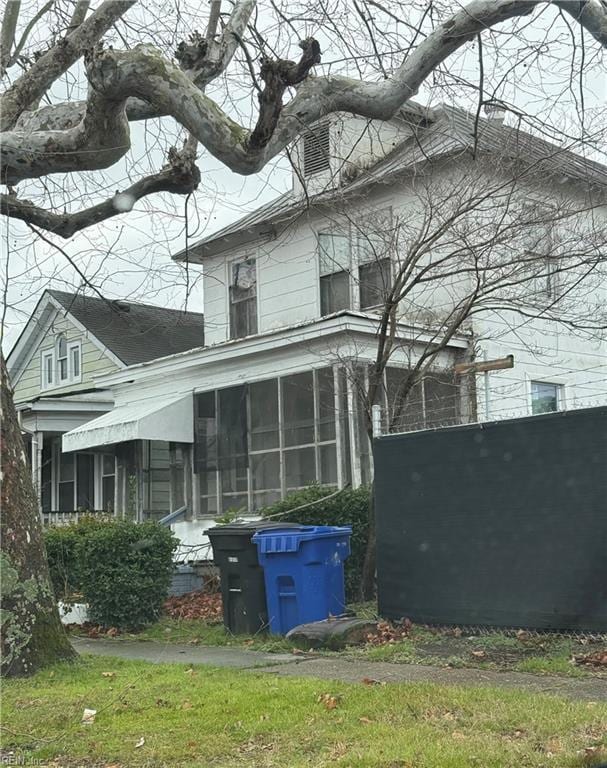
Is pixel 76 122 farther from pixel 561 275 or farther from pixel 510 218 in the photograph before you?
pixel 561 275

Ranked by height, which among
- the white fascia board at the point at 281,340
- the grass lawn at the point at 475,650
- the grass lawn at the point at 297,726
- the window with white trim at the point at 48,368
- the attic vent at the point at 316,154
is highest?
the attic vent at the point at 316,154

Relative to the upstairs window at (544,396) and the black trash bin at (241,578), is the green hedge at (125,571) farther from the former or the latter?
the upstairs window at (544,396)

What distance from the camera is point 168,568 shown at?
12.3 meters

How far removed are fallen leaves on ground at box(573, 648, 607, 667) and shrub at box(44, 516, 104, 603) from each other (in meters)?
6.90

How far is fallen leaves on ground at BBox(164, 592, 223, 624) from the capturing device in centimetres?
1257

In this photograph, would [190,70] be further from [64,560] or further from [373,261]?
[373,261]

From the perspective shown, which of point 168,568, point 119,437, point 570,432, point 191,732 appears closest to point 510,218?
point 570,432

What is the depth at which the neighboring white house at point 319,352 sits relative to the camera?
14781 millimetres

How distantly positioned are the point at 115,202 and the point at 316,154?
8.62m

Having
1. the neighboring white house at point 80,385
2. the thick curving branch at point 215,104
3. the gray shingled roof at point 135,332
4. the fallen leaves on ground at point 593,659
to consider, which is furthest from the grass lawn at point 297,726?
the gray shingled roof at point 135,332

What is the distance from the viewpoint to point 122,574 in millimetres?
11875

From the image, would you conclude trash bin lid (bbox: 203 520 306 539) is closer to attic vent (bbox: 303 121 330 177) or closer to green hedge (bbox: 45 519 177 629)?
green hedge (bbox: 45 519 177 629)

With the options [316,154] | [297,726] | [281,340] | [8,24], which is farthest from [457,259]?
[297,726]

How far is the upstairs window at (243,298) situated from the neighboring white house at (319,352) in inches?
1.3
